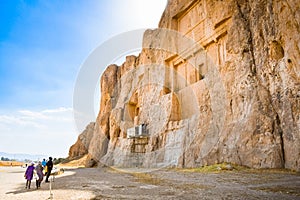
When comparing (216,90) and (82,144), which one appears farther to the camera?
(82,144)

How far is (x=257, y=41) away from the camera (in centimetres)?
1505

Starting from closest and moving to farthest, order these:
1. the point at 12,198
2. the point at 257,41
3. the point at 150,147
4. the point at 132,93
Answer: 1. the point at 12,198
2. the point at 257,41
3. the point at 150,147
4. the point at 132,93

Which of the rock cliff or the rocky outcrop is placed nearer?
the rock cliff

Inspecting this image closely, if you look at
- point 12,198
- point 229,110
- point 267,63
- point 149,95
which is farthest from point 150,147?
point 12,198

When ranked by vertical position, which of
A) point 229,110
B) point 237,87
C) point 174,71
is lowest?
point 229,110

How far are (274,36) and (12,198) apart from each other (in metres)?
14.2

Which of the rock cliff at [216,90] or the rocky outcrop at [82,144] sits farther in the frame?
the rocky outcrop at [82,144]

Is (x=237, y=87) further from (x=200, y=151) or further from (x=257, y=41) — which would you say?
(x=200, y=151)

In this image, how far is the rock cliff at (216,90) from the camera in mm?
12453

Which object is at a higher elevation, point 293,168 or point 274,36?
point 274,36

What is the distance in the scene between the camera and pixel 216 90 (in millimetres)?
19250

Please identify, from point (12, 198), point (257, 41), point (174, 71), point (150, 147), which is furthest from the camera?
point (174, 71)

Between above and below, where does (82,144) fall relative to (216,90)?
below

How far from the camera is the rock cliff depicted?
490 inches
